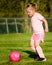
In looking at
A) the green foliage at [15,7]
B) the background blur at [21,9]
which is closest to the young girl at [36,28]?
the background blur at [21,9]

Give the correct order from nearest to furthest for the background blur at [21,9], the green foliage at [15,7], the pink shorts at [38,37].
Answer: the pink shorts at [38,37]
the background blur at [21,9]
the green foliage at [15,7]

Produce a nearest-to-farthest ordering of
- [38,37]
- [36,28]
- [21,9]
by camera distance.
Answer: [38,37]
[36,28]
[21,9]

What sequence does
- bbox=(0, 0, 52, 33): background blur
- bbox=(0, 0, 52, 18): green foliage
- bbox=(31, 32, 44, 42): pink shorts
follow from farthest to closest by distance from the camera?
bbox=(0, 0, 52, 18): green foliage → bbox=(0, 0, 52, 33): background blur → bbox=(31, 32, 44, 42): pink shorts

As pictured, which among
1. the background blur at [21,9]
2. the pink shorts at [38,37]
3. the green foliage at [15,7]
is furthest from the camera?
the green foliage at [15,7]

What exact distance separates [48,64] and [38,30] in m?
1.39

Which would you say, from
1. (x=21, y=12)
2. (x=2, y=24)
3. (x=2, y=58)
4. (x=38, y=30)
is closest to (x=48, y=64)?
(x=38, y=30)

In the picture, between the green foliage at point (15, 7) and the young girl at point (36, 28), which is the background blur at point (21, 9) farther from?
the young girl at point (36, 28)

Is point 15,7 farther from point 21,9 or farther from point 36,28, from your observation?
point 36,28

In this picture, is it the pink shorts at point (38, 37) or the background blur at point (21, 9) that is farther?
the background blur at point (21, 9)

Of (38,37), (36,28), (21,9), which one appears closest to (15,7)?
(21,9)

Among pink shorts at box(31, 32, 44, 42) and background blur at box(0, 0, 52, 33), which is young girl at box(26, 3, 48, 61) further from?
background blur at box(0, 0, 52, 33)

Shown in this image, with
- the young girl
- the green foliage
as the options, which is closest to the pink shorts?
the young girl

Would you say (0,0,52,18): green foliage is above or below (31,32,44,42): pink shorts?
above

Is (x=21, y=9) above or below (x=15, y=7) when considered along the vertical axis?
below
